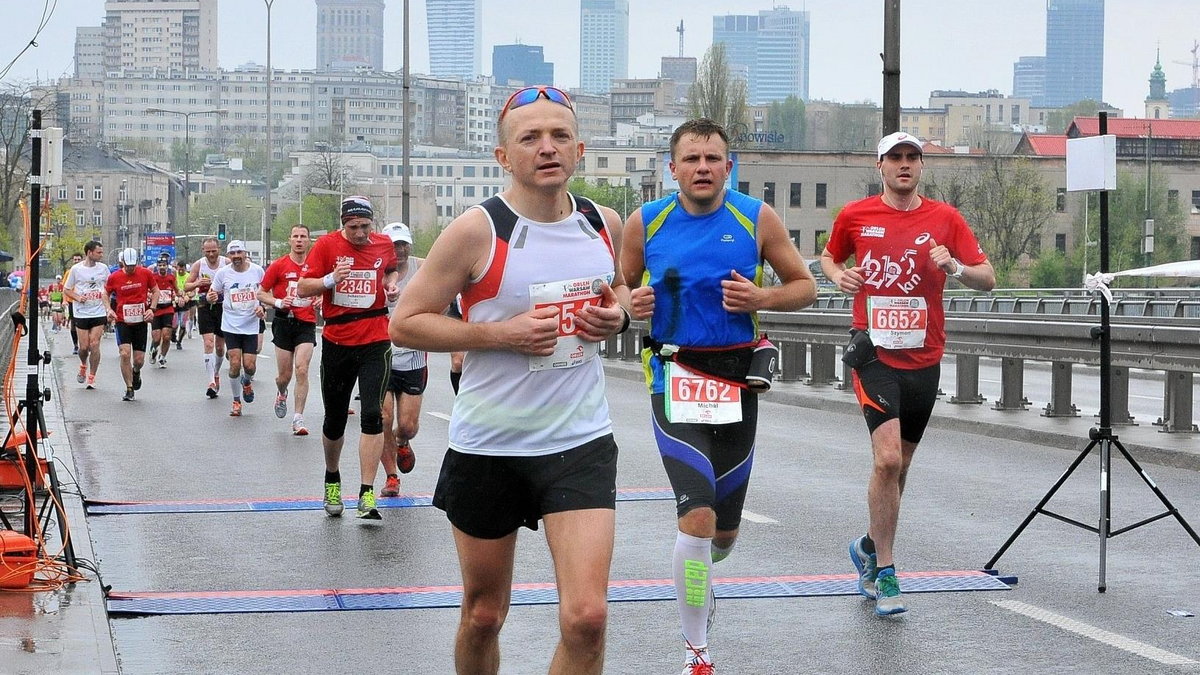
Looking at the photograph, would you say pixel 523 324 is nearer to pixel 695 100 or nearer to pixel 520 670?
pixel 520 670

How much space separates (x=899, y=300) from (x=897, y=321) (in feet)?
0.31

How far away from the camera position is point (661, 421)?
6941mm

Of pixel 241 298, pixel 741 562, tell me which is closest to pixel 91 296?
pixel 241 298

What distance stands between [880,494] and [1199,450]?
671 cm

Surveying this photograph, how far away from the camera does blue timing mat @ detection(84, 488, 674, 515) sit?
38.5 ft

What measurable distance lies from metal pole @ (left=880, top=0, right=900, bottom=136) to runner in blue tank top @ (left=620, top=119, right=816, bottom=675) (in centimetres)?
1138

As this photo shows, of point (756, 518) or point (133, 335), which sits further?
point (133, 335)

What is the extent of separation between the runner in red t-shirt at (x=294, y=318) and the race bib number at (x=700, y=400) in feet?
33.4

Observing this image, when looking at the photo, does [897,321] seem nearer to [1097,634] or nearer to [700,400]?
[1097,634]

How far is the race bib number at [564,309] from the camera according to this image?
5.31 metres

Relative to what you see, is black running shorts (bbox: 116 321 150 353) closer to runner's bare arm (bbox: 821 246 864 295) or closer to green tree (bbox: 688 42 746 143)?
runner's bare arm (bbox: 821 246 864 295)

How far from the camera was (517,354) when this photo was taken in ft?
17.4

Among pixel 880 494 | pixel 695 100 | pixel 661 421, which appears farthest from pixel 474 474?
pixel 695 100

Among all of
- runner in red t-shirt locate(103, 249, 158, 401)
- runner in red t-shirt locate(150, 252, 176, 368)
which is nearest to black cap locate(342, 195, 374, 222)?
runner in red t-shirt locate(103, 249, 158, 401)
